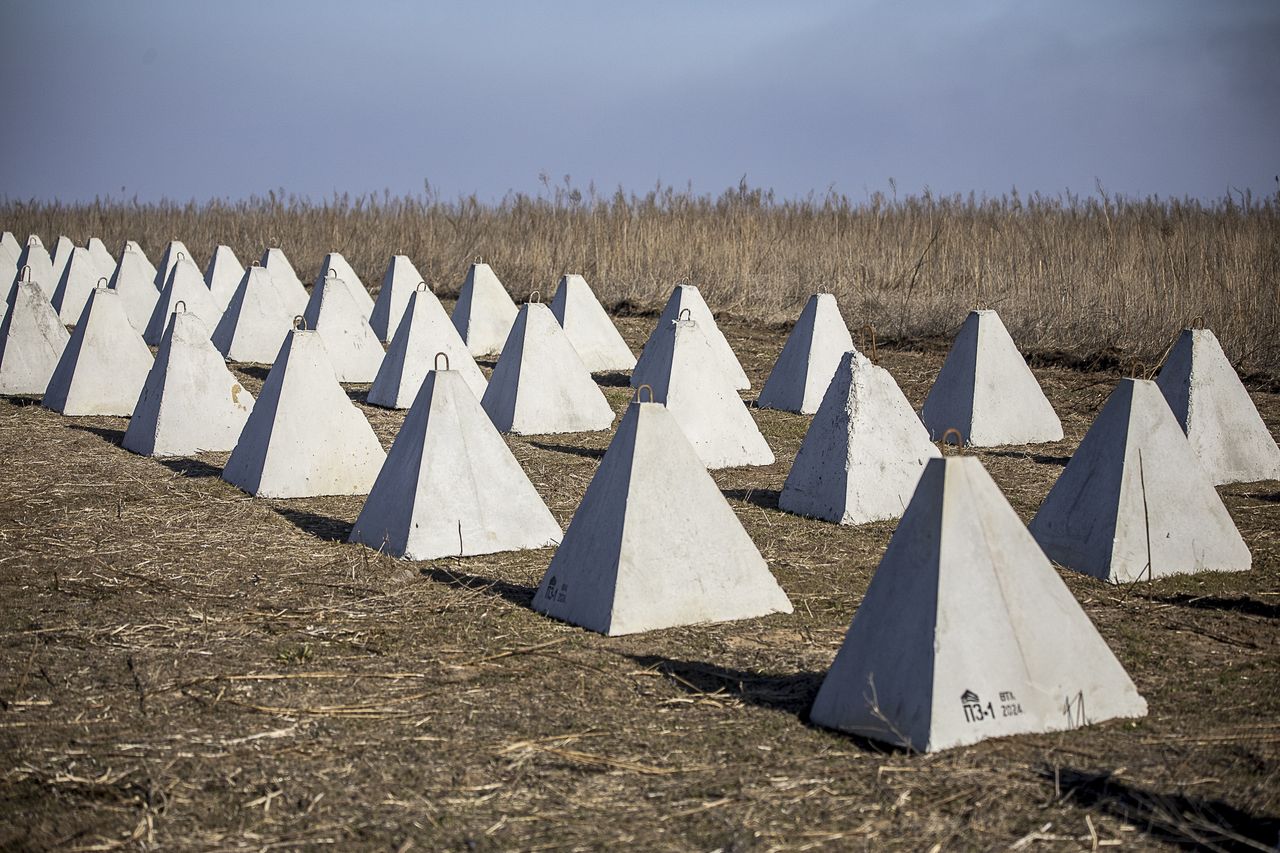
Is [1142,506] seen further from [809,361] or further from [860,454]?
[809,361]

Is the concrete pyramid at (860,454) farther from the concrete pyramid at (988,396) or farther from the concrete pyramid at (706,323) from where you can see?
the concrete pyramid at (706,323)

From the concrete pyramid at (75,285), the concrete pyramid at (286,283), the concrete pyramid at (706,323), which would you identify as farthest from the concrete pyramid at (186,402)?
the concrete pyramid at (75,285)

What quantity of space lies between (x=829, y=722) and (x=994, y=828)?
2.82ft

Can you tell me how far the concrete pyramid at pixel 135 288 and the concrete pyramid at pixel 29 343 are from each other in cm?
468

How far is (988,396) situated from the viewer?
34.1 feet

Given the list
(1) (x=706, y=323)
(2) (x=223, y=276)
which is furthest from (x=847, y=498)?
(2) (x=223, y=276)

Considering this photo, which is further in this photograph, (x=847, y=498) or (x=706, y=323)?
(x=706, y=323)

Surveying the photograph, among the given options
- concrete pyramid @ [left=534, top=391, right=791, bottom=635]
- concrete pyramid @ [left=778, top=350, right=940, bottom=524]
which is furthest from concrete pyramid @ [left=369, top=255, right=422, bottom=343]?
concrete pyramid @ [left=534, top=391, right=791, bottom=635]

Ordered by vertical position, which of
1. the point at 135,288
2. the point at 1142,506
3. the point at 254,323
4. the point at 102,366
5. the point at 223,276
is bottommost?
the point at 1142,506

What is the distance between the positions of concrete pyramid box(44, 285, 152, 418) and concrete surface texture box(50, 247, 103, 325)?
274 inches

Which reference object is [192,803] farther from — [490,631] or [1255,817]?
[1255,817]

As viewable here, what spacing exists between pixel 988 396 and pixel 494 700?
6.58m

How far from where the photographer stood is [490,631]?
5551 mm

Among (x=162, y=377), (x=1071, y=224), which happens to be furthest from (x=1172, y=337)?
(x=162, y=377)
